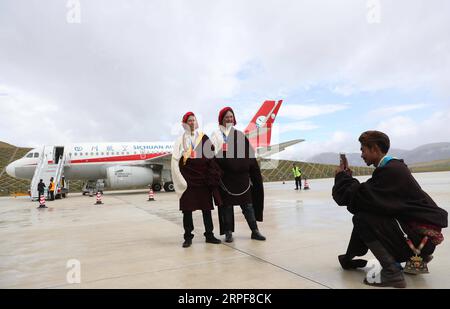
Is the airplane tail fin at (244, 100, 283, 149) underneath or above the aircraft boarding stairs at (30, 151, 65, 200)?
above

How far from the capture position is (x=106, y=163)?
60.1ft

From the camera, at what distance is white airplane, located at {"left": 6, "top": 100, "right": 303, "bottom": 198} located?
17.1 meters

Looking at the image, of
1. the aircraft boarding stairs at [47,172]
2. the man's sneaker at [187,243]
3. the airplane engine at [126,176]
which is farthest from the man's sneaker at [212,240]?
the aircraft boarding stairs at [47,172]

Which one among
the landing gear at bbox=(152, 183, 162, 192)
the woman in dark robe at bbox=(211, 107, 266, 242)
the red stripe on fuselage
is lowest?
the landing gear at bbox=(152, 183, 162, 192)

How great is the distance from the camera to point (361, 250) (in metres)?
2.72

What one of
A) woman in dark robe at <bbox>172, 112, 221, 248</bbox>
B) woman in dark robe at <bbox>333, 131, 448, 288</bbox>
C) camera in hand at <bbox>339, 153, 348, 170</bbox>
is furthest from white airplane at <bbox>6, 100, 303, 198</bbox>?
woman in dark robe at <bbox>333, 131, 448, 288</bbox>

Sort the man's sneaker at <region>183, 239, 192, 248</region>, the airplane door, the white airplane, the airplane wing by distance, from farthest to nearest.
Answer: the airplane wing < the airplane door < the white airplane < the man's sneaker at <region>183, 239, 192, 248</region>

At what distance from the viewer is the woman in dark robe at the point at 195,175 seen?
4.20m

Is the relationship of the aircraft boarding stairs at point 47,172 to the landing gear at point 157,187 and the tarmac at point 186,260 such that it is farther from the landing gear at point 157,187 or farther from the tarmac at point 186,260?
the tarmac at point 186,260

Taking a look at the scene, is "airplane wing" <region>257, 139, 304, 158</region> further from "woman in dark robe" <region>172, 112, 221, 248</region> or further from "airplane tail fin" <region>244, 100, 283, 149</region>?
"woman in dark robe" <region>172, 112, 221, 248</region>

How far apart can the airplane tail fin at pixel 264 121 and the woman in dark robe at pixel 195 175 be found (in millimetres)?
18281

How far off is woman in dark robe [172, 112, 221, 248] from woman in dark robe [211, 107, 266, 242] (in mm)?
126

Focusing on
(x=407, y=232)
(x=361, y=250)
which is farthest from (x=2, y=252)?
(x=407, y=232)
